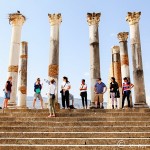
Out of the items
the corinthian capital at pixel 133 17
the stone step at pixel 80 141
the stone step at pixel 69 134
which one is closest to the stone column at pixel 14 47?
the corinthian capital at pixel 133 17

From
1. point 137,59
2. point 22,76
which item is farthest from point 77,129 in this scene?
Answer: point 22,76

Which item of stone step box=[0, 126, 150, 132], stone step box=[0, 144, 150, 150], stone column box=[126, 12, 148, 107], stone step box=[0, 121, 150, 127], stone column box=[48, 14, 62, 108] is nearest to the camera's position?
stone step box=[0, 144, 150, 150]

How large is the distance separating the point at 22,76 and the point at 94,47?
6.39m

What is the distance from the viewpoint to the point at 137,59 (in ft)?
60.2

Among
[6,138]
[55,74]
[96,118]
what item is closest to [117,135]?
[96,118]

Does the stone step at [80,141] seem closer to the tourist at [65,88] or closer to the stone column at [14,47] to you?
the tourist at [65,88]

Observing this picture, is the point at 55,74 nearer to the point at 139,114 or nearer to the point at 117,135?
the point at 139,114

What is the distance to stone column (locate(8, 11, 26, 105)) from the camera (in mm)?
19547

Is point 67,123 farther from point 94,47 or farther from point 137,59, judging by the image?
point 137,59

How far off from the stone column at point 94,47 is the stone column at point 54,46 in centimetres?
236

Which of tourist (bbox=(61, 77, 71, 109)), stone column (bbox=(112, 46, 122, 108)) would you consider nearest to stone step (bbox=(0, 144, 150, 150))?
tourist (bbox=(61, 77, 71, 109))

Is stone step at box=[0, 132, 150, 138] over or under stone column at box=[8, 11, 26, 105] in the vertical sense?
under

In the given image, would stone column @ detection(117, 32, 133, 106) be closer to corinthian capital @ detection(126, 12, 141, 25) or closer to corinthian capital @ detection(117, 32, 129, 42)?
Answer: corinthian capital @ detection(117, 32, 129, 42)

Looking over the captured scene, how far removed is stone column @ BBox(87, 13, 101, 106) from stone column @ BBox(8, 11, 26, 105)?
5.45 metres
